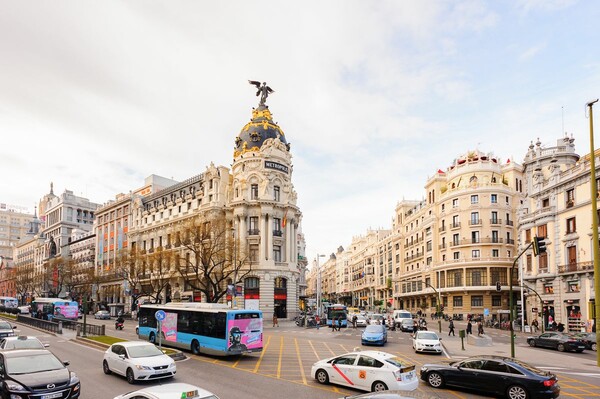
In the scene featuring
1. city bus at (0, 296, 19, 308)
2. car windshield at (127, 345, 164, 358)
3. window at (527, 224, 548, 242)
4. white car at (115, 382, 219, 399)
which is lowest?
city bus at (0, 296, 19, 308)

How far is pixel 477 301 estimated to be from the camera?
75.4 m

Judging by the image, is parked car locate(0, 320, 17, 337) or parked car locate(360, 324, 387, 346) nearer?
parked car locate(0, 320, 17, 337)

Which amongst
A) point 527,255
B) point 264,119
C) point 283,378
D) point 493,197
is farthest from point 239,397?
point 493,197

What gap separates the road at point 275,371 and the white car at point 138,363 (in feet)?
1.42

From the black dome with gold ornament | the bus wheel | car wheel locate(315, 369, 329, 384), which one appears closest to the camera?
car wheel locate(315, 369, 329, 384)

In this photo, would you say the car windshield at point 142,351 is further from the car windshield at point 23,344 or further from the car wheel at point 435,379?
the car wheel at point 435,379

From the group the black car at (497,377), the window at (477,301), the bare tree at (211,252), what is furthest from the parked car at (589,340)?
the window at (477,301)

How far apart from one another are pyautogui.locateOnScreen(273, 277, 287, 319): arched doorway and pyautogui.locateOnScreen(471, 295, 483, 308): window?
30.3m

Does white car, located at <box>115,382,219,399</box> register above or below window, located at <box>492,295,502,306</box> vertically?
above

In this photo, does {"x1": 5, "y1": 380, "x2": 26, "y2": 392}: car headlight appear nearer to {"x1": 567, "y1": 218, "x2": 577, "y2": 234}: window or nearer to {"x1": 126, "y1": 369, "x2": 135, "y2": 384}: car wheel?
{"x1": 126, "y1": 369, "x2": 135, "y2": 384}: car wheel

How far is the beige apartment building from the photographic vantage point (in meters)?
47.1

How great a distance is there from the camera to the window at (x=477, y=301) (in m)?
75.1

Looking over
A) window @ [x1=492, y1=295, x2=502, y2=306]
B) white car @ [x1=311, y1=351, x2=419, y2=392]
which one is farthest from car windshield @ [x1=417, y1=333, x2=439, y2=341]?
window @ [x1=492, y1=295, x2=502, y2=306]

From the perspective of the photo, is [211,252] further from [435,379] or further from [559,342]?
[435,379]
